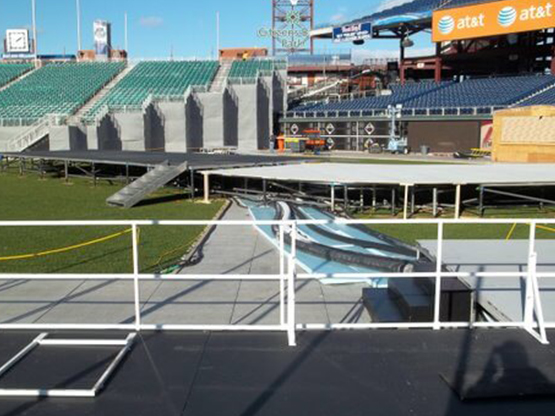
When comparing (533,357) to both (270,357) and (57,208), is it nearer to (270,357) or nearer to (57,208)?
(270,357)

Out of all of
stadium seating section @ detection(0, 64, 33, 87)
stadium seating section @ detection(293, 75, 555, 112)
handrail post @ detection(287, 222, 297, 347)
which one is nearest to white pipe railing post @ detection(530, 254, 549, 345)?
handrail post @ detection(287, 222, 297, 347)

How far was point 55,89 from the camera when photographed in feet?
174

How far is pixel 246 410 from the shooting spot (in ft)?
12.4

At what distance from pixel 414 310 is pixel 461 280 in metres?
0.92

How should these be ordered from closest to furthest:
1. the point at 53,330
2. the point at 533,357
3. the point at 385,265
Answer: the point at 533,357, the point at 53,330, the point at 385,265

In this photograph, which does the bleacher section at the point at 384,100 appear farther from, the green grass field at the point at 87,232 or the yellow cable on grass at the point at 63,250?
the yellow cable on grass at the point at 63,250

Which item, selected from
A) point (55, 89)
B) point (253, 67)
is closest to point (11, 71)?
point (55, 89)

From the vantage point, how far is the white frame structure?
3.95m

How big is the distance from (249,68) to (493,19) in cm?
2272

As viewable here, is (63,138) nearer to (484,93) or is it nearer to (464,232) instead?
(484,93)

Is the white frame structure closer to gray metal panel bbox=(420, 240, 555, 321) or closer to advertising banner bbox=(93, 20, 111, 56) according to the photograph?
gray metal panel bbox=(420, 240, 555, 321)

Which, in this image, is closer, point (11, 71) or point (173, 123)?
point (173, 123)

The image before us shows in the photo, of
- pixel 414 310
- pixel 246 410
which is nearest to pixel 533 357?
pixel 414 310

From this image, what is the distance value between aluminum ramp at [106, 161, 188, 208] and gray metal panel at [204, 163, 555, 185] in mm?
1796
